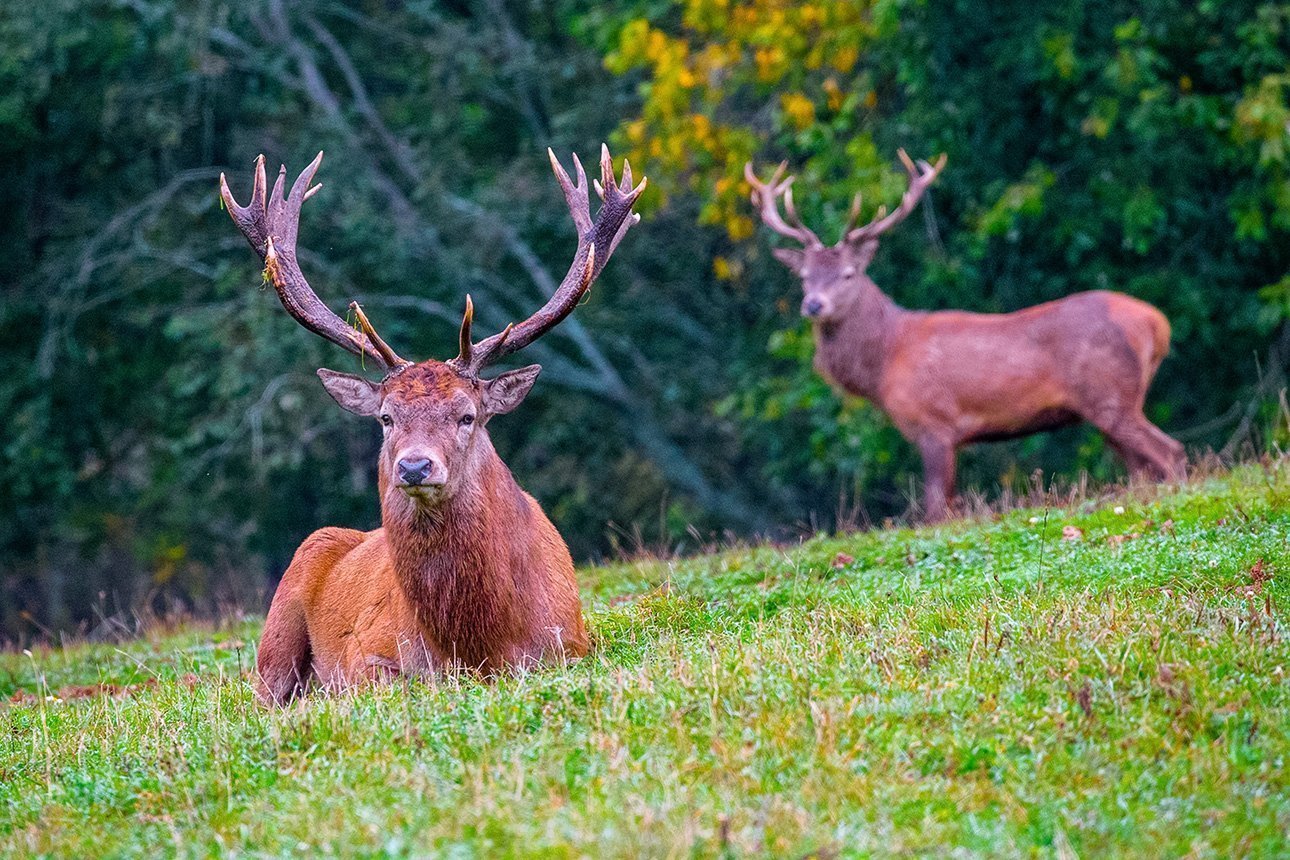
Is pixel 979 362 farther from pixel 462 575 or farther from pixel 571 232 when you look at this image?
pixel 571 232

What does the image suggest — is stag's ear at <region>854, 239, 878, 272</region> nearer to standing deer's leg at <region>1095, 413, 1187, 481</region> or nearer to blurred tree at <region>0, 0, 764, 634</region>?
standing deer's leg at <region>1095, 413, 1187, 481</region>

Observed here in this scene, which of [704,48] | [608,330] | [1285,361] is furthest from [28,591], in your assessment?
[1285,361]

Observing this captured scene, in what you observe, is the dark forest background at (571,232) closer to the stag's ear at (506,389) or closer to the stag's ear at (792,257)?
the stag's ear at (792,257)

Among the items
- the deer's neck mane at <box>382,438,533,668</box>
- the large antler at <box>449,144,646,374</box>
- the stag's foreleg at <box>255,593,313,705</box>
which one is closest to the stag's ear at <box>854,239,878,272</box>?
the large antler at <box>449,144,646,374</box>

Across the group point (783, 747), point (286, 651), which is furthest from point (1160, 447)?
point (783, 747)

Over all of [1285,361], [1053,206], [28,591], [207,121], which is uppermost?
[207,121]

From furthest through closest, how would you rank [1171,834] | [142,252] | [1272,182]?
[142,252]
[1272,182]
[1171,834]

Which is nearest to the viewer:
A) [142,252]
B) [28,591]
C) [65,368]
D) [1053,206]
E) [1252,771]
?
[1252,771]

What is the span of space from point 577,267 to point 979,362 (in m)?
6.24

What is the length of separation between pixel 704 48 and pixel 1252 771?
13.8 meters

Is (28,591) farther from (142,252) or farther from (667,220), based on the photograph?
(667,220)

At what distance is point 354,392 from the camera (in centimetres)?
738

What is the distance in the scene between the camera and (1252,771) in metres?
4.68

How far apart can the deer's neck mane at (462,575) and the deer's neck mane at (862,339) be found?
24.4ft
